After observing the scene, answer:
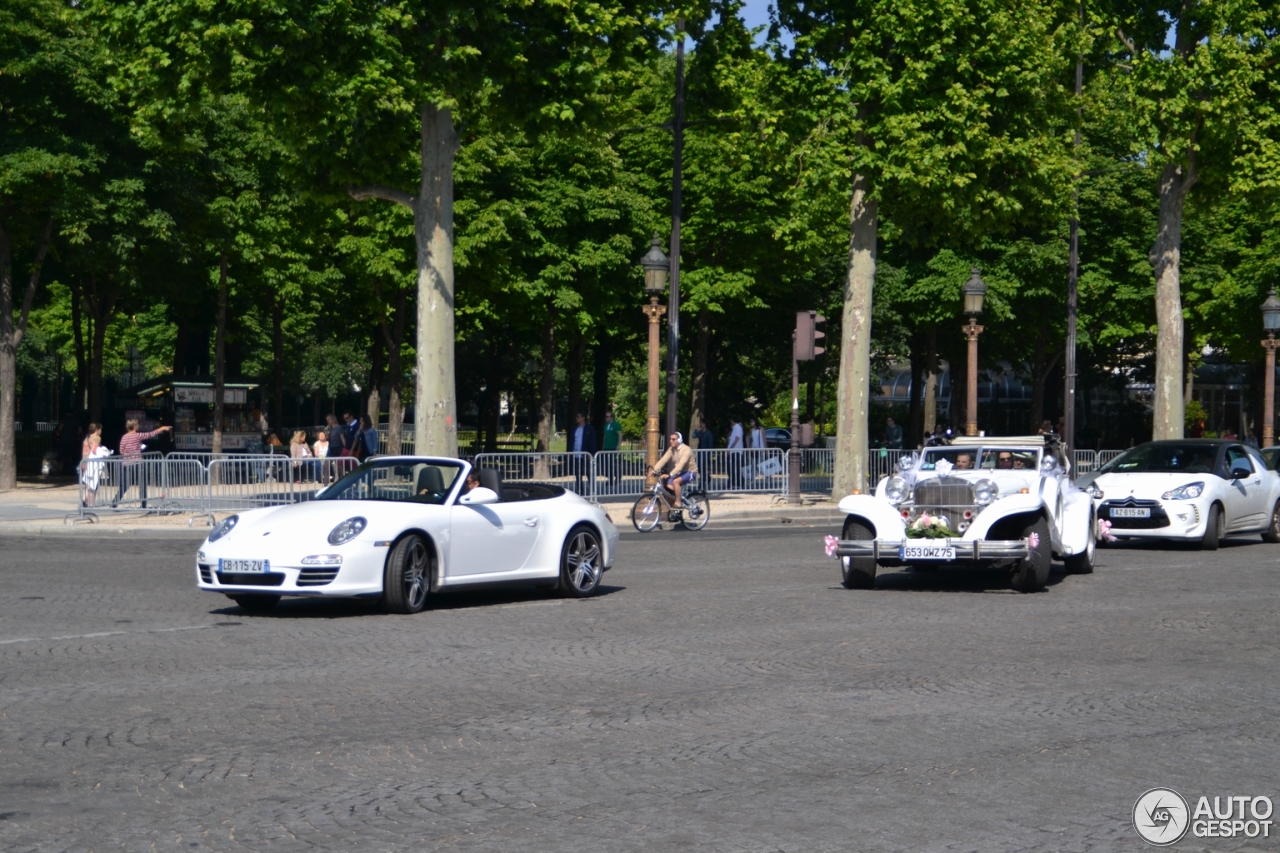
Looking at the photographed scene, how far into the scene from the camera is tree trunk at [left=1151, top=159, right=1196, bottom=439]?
35812 millimetres

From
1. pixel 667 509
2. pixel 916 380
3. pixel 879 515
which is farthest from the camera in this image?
pixel 916 380

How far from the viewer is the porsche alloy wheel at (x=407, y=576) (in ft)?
44.0

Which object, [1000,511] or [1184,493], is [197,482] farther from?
[1184,493]

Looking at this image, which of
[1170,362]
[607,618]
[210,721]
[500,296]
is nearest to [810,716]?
[210,721]

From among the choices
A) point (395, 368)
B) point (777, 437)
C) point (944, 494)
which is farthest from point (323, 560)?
point (777, 437)

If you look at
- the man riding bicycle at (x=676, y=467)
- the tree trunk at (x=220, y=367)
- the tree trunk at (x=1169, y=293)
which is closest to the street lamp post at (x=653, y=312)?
the man riding bicycle at (x=676, y=467)

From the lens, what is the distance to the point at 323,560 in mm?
12992

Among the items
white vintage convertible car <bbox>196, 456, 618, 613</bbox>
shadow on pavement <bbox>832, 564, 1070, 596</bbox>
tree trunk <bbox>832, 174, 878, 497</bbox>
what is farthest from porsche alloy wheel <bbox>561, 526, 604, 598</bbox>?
tree trunk <bbox>832, 174, 878, 497</bbox>

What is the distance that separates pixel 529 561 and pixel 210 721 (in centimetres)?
663

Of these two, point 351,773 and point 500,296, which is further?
point 500,296

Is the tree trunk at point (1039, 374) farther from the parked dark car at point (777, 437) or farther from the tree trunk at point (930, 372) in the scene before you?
the parked dark car at point (777, 437)

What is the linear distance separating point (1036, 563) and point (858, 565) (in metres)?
1.77

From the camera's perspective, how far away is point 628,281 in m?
43.9

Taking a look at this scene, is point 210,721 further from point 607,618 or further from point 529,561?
point 529,561
